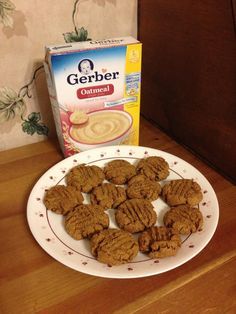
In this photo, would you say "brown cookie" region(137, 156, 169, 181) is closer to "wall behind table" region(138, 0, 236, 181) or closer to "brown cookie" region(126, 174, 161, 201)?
"brown cookie" region(126, 174, 161, 201)

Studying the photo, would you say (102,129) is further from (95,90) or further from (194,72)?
(194,72)

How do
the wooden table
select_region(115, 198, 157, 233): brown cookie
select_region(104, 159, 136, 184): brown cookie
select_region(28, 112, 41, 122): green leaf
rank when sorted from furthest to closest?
select_region(28, 112, 41, 122): green leaf, select_region(104, 159, 136, 184): brown cookie, select_region(115, 198, 157, 233): brown cookie, the wooden table

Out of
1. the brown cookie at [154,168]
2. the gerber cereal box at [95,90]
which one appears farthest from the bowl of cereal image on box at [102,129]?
the brown cookie at [154,168]

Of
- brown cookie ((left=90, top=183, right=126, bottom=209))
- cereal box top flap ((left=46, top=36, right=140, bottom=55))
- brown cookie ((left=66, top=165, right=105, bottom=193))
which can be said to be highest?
cereal box top flap ((left=46, top=36, right=140, bottom=55))

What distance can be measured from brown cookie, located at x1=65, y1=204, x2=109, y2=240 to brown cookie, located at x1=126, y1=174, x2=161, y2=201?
83 mm

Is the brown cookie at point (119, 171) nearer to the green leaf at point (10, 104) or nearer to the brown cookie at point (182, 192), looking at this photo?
the brown cookie at point (182, 192)

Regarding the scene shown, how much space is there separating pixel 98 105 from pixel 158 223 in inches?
11.9

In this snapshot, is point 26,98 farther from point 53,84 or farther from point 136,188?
point 136,188

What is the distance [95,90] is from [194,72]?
233 mm

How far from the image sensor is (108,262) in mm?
511

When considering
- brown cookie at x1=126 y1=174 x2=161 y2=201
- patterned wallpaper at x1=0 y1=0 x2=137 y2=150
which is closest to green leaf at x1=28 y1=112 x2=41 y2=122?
patterned wallpaper at x1=0 y1=0 x2=137 y2=150

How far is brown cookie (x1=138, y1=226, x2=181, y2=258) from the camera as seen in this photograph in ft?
1.70

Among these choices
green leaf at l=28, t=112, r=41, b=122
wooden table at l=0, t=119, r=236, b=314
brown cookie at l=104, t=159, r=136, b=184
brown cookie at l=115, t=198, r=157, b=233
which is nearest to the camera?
wooden table at l=0, t=119, r=236, b=314

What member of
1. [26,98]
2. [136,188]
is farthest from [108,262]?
[26,98]
